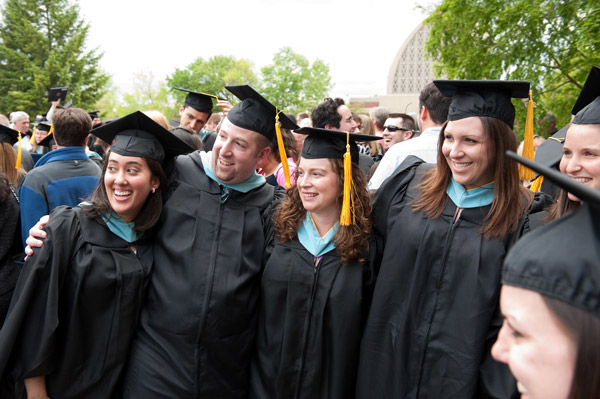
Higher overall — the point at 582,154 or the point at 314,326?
the point at 582,154

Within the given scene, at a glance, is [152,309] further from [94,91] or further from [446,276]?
[94,91]

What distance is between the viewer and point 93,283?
2.40 m

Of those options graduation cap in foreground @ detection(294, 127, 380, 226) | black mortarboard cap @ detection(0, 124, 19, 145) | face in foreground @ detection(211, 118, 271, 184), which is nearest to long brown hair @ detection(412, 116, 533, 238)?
graduation cap in foreground @ detection(294, 127, 380, 226)

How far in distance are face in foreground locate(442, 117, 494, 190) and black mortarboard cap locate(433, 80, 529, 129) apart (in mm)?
58

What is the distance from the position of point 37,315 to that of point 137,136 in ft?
3.70

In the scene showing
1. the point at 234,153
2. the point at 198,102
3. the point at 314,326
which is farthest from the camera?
the point at 198,102

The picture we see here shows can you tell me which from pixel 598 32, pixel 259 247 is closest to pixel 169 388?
pixel 259 247

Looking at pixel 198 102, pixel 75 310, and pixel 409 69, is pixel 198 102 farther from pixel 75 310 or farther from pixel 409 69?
pixel 409 69

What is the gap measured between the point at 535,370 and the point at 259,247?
1949 millimetres

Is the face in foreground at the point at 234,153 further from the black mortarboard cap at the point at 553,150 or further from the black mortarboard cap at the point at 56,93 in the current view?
the black mortarboard cap at the point at 56,93

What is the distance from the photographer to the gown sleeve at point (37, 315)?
2275 mm

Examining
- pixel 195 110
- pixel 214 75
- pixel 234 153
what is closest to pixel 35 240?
pixel 234 153

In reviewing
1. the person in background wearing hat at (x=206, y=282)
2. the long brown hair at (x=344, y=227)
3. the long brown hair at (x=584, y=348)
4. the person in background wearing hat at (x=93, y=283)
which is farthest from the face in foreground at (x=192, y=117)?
the long brown hair at (x=584, y=348)

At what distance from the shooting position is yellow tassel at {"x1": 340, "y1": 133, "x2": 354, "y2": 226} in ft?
8.30
